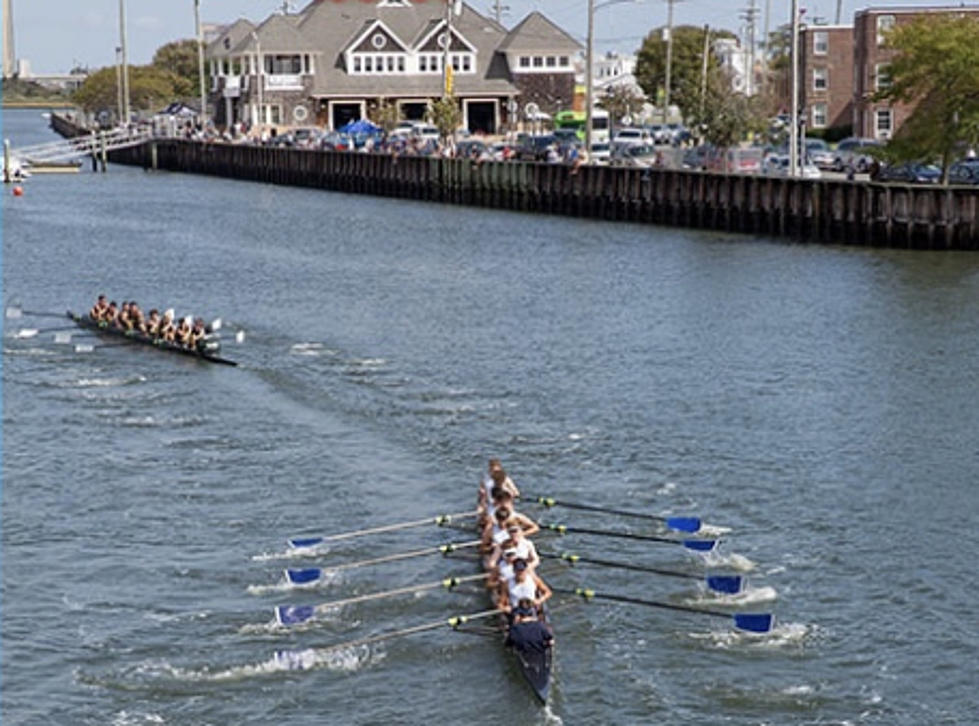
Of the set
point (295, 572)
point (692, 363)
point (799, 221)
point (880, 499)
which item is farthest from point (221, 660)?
point (799, 221)

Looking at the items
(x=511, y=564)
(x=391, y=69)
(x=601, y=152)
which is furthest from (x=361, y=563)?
(x=391, y=69)

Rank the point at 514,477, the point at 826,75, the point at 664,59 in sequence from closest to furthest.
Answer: the point at 514,477 → the point at 826,75 → the point at 664,59

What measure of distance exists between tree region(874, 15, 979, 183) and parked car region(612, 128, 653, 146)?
28.9 meters

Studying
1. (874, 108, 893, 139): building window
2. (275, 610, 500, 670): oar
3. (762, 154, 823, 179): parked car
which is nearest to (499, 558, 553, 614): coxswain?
(275, 610, 500, 670): oar

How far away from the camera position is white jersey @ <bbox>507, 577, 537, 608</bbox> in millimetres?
24948

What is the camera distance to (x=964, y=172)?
67188mm

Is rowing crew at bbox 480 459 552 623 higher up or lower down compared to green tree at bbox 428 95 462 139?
lower down

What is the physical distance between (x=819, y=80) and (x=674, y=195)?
34866mm

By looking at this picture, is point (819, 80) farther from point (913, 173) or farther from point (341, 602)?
point (341, 602)

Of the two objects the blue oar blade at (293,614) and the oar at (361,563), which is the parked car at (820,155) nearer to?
the oar at (361,563)

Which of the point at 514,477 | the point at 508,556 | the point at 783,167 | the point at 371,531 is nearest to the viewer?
the point at 508,556

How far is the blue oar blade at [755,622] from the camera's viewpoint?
24844 millimetres

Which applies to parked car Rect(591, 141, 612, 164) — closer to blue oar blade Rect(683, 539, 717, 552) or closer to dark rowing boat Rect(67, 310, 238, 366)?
dark rowing boat Rect(67, 310, 238, 366)

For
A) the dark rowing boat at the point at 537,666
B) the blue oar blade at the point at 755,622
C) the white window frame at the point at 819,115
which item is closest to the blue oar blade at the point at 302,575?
the dark rowing boat at the point at 537,666
